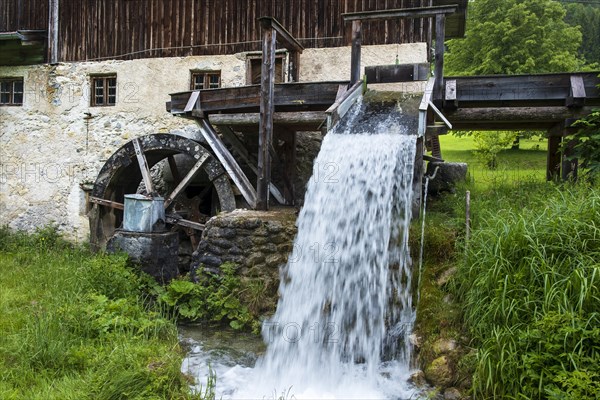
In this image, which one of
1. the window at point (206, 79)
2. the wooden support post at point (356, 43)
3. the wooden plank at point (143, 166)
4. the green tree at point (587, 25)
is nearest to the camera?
the wooden support post at point (356, 43)

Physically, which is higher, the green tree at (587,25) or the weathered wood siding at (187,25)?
the green tree at (587,25)

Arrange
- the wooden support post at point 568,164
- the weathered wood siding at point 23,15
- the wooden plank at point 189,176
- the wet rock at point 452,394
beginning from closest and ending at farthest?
the wet rock at point 452,394
the wooden support post at point 568,164
the wooden plank at point 189,176
the weathered wood siding at point 23,15

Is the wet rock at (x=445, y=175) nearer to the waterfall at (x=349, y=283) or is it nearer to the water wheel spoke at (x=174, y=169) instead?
the waterfall at (x=349, y=283)

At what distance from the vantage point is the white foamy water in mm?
4031

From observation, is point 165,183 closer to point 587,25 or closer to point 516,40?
point 516,40

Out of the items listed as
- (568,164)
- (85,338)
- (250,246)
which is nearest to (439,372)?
(250,246)

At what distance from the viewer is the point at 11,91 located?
9.67 meters

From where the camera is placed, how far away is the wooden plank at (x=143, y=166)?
7673 millimetres

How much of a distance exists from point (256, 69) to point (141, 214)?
3.22 meters

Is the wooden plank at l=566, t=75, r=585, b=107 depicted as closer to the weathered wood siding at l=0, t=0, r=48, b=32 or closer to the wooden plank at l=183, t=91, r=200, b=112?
the wooden plank at l=183, t=91, r=200, b=112

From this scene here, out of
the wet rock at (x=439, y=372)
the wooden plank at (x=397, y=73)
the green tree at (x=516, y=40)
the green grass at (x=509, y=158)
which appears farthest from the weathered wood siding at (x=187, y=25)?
the green tree at (x=516, y=40)

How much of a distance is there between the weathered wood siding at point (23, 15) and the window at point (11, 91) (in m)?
0.98

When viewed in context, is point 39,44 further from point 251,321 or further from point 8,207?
point 251,321

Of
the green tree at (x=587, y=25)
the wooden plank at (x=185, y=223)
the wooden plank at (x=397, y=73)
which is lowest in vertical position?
the wooden plank at (x=185, y=223)
